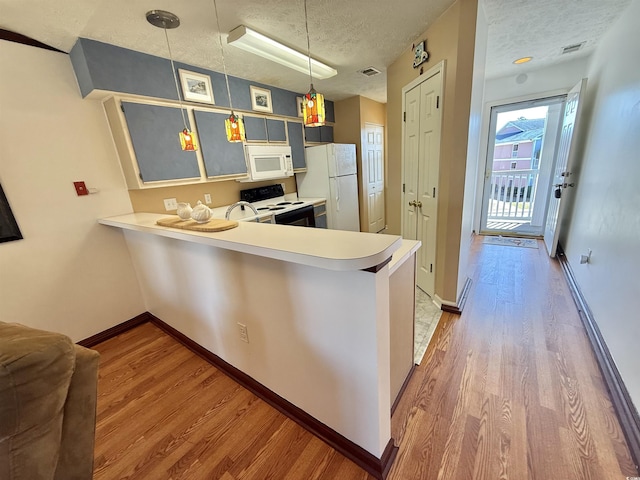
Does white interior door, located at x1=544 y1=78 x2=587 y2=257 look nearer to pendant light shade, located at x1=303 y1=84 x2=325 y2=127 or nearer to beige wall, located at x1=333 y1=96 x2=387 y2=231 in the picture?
beige wall, located at x1=333 y1=96 x2=387 y2=231

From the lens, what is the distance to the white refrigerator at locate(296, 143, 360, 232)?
3652mm

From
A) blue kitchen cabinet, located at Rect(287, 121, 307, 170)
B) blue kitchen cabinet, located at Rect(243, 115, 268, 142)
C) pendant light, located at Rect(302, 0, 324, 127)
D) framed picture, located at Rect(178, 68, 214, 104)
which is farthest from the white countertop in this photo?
blue kitchen cabinet, located at Rect(287, 121, 307, 170)

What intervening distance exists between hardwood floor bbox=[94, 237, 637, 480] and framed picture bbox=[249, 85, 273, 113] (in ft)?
8.49

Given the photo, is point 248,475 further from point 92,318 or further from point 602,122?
point 602,122

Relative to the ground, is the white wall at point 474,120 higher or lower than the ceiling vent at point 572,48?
lower

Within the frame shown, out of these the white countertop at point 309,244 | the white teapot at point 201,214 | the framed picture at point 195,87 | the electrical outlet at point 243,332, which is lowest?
the electrical outlet at point 243,332

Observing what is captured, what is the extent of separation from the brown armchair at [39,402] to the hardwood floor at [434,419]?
31.0 inches

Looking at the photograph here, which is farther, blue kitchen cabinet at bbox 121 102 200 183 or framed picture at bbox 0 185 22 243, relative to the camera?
blue kitchen cabinet at bbox 121 102 200 183

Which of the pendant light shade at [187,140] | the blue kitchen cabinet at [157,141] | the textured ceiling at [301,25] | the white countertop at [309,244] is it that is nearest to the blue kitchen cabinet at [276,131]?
the textured ceiling at [301,25]

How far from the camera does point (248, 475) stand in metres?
1.17

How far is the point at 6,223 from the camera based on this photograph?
1.72m

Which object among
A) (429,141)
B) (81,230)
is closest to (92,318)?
(81,230)

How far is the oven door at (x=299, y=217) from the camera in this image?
2970 millimetres

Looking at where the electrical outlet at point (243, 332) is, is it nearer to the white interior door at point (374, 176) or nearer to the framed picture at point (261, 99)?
the framed picture at point (261, 99)
